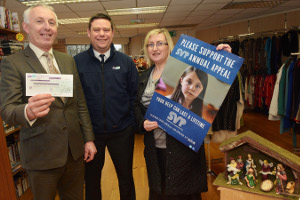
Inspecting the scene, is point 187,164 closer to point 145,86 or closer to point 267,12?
point 145,86

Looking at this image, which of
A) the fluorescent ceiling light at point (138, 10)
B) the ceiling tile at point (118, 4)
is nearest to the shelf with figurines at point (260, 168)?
the ceiling tile at point (118, 4)

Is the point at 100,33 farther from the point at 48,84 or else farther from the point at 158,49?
the point at 48,84

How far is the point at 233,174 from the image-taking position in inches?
46.2

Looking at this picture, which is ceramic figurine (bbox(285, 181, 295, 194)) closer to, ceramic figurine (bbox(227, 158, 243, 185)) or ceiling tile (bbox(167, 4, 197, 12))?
ceramic figurine (bbox(227, 158, 243, 185))

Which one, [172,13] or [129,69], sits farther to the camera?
[172,13]

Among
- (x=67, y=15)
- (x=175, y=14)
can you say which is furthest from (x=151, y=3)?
(x=67, y=15)

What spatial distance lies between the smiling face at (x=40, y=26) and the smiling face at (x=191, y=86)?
→ 33.1 inches

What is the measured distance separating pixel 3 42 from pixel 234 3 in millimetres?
5547

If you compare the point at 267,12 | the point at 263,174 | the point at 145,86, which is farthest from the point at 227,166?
the point at 267,12

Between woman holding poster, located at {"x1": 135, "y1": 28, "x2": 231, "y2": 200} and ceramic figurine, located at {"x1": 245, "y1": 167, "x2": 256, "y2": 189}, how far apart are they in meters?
0.33

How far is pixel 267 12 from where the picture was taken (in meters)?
6.71

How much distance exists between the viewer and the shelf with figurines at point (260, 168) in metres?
1.03

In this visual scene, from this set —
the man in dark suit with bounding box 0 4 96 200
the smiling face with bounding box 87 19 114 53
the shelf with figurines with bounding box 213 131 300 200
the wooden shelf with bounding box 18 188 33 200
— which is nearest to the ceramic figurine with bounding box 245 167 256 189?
the shelf with figurines with bounding box 213 131 300 200

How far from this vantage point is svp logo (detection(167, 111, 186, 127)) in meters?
1.25
